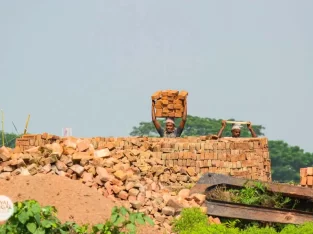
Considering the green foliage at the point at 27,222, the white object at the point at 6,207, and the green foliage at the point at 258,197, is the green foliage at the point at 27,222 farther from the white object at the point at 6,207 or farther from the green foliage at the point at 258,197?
the green foliage at the point at 258,197

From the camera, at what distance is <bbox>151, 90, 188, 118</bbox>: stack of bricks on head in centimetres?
1847

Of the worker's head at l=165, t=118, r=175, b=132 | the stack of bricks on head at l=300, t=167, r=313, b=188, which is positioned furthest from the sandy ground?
the worker's head at l=165, t=118, r=175, b=132

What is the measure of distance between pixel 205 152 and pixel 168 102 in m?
3.03

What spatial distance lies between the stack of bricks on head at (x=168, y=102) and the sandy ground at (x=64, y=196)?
676 centimetres

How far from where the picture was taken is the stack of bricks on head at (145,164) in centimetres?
1220

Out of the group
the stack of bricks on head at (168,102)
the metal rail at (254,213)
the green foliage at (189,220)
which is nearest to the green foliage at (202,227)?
the green foliage at (189,220)

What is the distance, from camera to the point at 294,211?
43.0ft

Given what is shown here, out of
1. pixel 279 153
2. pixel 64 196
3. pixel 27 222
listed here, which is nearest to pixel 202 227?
pixel 64 196

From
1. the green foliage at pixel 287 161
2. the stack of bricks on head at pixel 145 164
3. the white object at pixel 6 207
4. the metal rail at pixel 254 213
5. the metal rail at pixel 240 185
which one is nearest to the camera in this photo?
the white object at pixel 6 207

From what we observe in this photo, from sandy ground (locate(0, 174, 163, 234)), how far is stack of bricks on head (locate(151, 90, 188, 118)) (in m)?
6.76

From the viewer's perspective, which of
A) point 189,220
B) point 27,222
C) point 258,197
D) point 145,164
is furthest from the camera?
point 145,164

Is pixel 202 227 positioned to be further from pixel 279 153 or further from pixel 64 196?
pixel 279 153

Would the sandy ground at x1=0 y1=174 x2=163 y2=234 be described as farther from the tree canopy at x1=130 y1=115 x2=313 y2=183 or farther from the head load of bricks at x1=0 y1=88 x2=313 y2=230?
the tree canopy at x1=130 y1=115 x2=313 y2=183

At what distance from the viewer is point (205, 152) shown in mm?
15766
